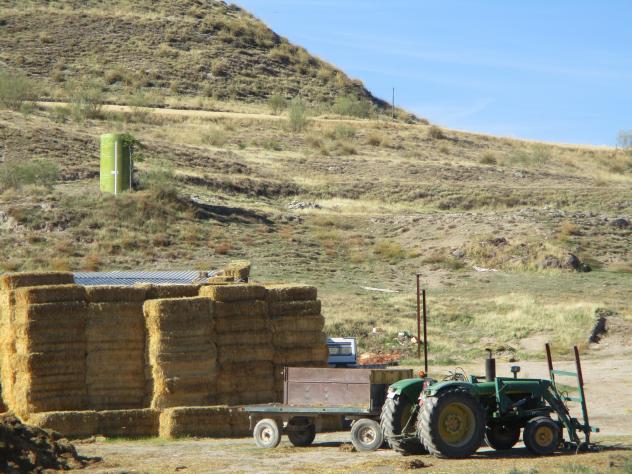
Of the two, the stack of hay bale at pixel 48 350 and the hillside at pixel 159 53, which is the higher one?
the hillside at pixel 159 53

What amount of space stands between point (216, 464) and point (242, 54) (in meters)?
97.9

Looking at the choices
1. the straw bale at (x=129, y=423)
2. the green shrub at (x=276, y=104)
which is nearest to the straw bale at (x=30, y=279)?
the straw bale at (x=129, y=423)

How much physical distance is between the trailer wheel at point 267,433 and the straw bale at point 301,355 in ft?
10.2

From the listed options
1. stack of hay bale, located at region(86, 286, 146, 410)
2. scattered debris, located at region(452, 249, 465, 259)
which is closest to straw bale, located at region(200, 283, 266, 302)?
stack of hay bale, located at region(86, 286, 146, 410)

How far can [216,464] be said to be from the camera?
17.0 meters

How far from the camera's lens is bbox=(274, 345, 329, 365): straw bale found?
74.2 feet

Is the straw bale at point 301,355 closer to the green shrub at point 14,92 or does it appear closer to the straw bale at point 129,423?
the straw bale at point 129,423

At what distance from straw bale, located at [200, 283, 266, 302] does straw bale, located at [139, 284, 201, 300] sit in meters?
0.28

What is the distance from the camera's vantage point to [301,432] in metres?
19.6

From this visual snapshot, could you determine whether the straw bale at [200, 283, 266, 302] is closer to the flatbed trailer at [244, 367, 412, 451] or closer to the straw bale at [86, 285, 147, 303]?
the straw bale at [86, 285, 147, 303]

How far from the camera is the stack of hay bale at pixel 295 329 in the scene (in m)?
22.7

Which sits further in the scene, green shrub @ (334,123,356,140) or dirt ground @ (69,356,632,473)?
green shrub @ (334,123,356,140)

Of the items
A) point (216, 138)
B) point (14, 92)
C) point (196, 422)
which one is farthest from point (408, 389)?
point (14, 92)

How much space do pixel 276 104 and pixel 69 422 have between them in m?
79.6
